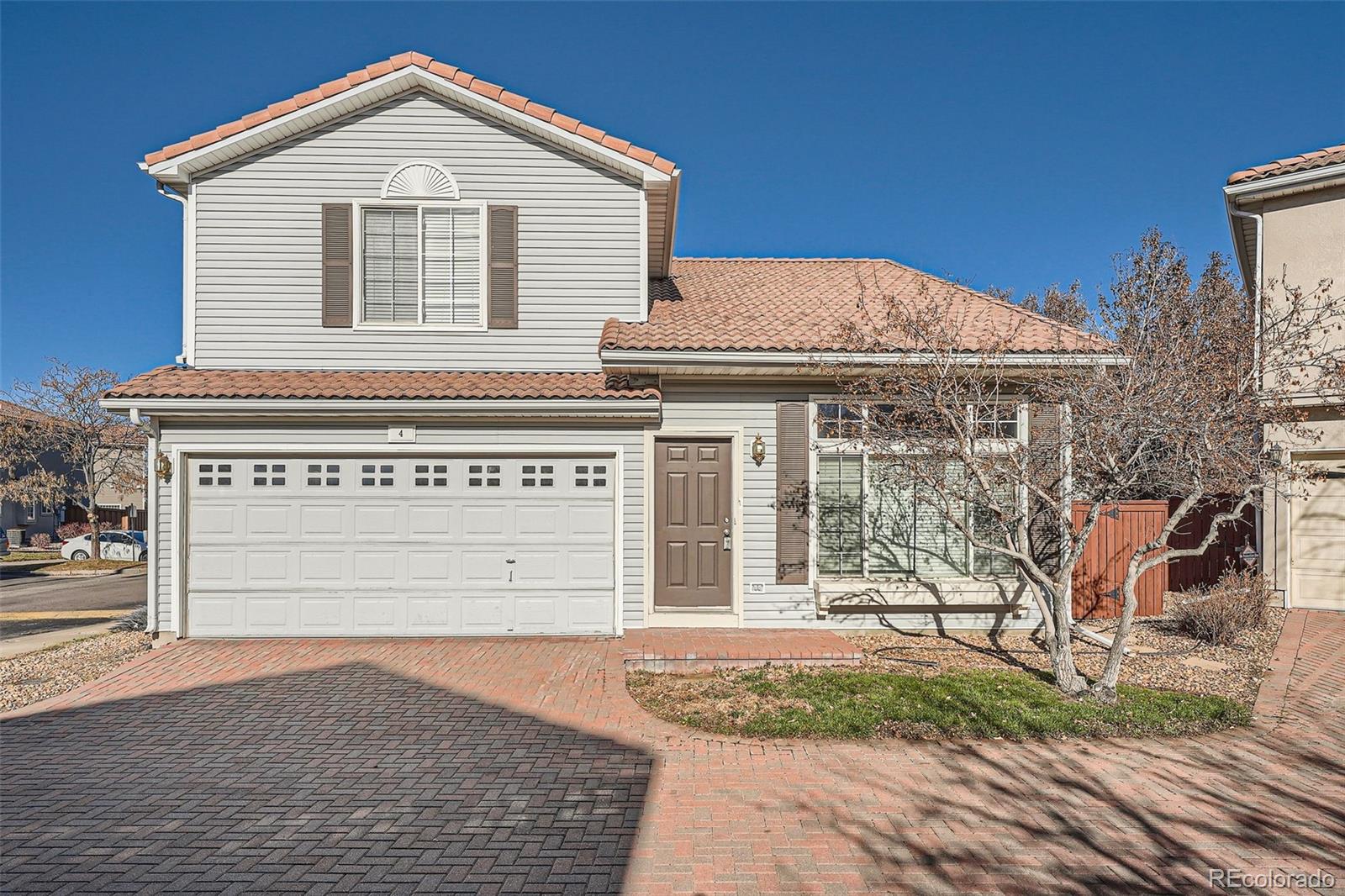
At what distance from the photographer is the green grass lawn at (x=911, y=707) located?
5.67 meters

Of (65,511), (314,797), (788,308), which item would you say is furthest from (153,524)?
(65,511)

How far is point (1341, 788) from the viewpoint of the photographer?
4719mm

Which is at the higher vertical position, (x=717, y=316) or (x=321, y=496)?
(x=717, y=316)

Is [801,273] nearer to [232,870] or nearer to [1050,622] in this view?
[1050,622]

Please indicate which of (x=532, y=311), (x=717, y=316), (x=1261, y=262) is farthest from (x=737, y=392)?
(x=1261, y=262)

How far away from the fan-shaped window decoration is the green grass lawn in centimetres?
651

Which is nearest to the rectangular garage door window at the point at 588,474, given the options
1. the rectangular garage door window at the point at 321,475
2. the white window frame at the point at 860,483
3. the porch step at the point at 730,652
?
the porch step at the point at 730,652

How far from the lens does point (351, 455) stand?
8547mm

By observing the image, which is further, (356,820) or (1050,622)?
(1050,622)

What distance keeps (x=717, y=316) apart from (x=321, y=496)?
539 cm

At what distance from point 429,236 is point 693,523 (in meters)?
4.99

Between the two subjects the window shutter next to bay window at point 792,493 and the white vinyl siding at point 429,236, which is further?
the white vinyl siding at point 429,236

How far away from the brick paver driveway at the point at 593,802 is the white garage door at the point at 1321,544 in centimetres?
531

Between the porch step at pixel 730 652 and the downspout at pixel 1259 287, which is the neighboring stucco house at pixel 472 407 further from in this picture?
the downspout at pixel 1259 287
